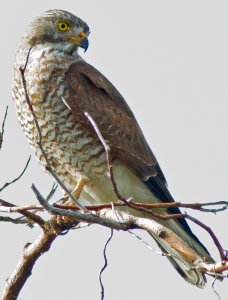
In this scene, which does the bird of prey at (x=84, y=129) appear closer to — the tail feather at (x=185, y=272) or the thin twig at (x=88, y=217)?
the tail feather at (x=185, y=272)

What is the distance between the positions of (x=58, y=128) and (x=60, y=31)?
144 cm

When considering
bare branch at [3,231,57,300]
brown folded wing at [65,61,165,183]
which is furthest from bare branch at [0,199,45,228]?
brown folded wing at [65,61,165,183]

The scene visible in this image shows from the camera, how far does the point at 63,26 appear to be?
27.8 feet

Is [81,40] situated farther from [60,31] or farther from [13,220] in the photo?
[13,220]

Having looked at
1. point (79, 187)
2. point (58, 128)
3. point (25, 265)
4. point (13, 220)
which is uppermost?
point (58, 128)

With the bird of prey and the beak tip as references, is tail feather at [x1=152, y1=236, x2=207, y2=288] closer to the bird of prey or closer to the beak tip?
the bird of prey

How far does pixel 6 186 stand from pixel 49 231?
0.56 metres

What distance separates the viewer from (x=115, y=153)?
7688 millimetres

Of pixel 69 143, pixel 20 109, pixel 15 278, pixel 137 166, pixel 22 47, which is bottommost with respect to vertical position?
pixel 15 278

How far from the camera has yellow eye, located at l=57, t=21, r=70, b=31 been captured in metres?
8.46

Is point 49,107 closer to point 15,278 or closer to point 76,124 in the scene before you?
point 76,124

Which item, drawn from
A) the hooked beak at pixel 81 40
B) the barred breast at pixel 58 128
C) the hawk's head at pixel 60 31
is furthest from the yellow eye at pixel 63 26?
the barred breast at pixel 58 128

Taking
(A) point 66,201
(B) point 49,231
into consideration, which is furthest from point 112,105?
(B) point 49,231

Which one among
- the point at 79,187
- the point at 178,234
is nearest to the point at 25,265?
the point at 79,187
